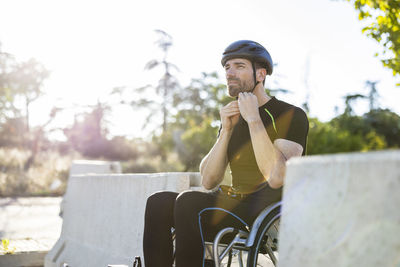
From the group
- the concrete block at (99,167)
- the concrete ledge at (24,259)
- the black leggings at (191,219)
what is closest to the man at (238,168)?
the black leggings at (191,219)

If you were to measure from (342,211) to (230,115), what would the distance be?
5.84 feet

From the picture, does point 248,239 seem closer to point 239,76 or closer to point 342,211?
point 342,211

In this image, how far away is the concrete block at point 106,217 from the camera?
183 inches

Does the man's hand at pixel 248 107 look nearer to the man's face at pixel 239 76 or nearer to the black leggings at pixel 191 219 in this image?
the man's face at pixel 239 76

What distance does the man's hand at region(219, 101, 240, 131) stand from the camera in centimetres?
374

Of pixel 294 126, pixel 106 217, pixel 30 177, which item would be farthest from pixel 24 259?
pixel 30 177

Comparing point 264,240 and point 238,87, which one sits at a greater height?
point 238,87

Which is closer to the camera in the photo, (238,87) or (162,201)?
(162,201)

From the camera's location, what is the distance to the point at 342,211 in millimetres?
2059

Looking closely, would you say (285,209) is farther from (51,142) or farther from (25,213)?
(51,142)

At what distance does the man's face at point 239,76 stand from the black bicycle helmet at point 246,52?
4 cm

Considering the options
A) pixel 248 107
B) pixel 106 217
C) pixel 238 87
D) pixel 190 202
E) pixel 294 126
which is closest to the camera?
pixel 190 202

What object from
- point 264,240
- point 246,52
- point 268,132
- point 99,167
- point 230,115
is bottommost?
point 99,167

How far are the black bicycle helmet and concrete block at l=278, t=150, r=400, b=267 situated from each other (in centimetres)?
176
